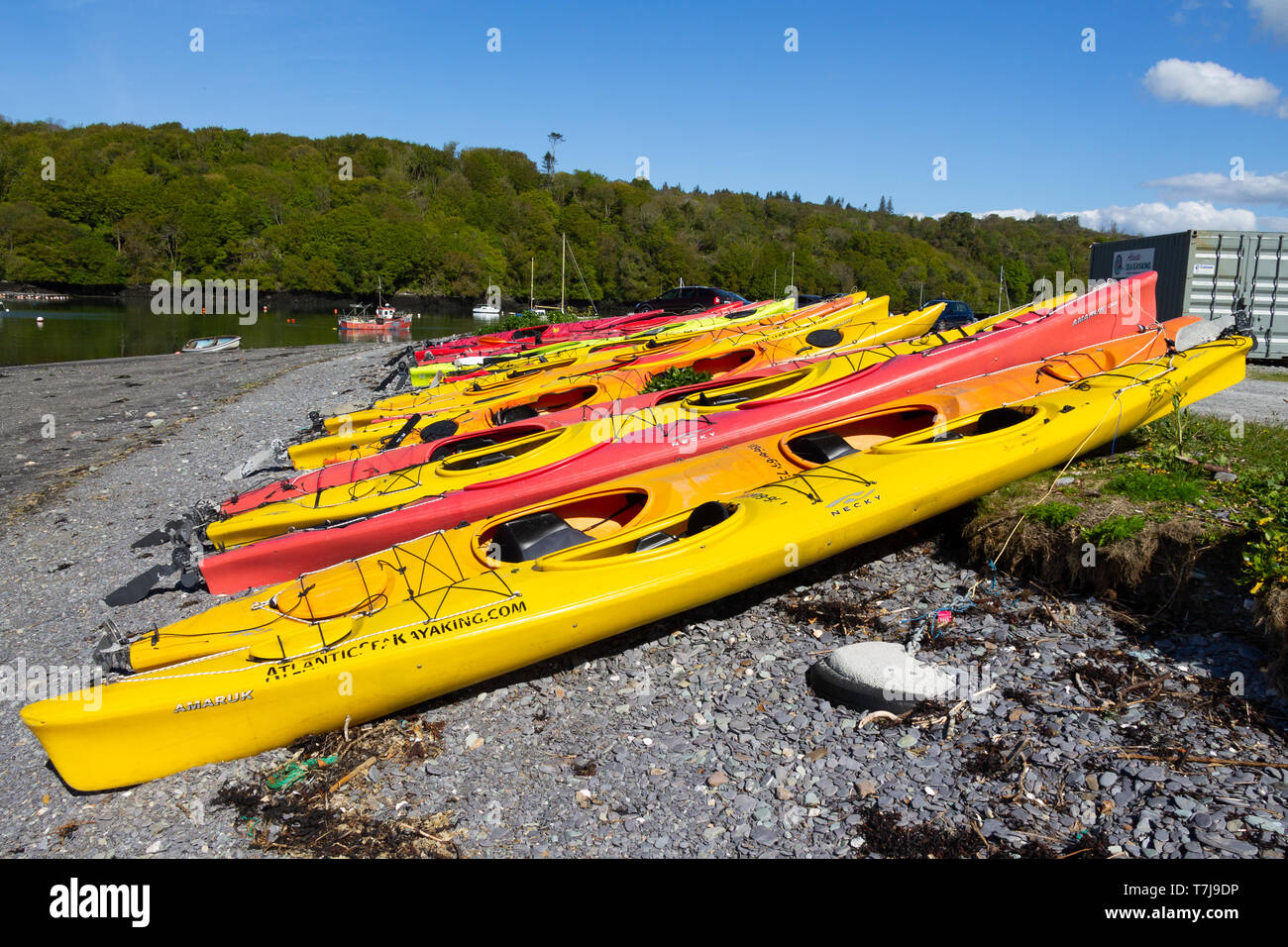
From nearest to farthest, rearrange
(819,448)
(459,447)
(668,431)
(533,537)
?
(533,537) < (819,448) < (668,431) < (459,447)

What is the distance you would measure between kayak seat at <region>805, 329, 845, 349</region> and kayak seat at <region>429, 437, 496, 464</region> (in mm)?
5388

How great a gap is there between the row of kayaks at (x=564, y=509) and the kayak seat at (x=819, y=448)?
0.02 metres

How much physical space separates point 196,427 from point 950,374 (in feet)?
42.3

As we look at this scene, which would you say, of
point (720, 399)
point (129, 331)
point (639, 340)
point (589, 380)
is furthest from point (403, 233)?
point (720, 399)

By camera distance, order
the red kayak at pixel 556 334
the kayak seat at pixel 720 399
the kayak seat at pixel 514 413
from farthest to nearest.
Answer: the red kayak at pixel 556 334 → the kayak seat at pixel 514 413 → the kayak seat at pixel 720 399

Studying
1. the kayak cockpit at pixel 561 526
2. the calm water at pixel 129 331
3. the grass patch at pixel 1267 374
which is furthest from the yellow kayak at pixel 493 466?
the calm water at pixel 129 331

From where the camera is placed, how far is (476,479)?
7.32m

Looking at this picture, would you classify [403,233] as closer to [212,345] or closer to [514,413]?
[212,345]

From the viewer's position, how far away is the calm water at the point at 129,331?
33.5 m

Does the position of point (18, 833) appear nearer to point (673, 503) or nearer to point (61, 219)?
point (673, 503)

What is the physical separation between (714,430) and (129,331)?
47.3 meters

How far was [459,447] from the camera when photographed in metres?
8.70

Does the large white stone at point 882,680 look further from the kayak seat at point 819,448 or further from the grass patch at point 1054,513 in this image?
the kayak seat at point 819,448
